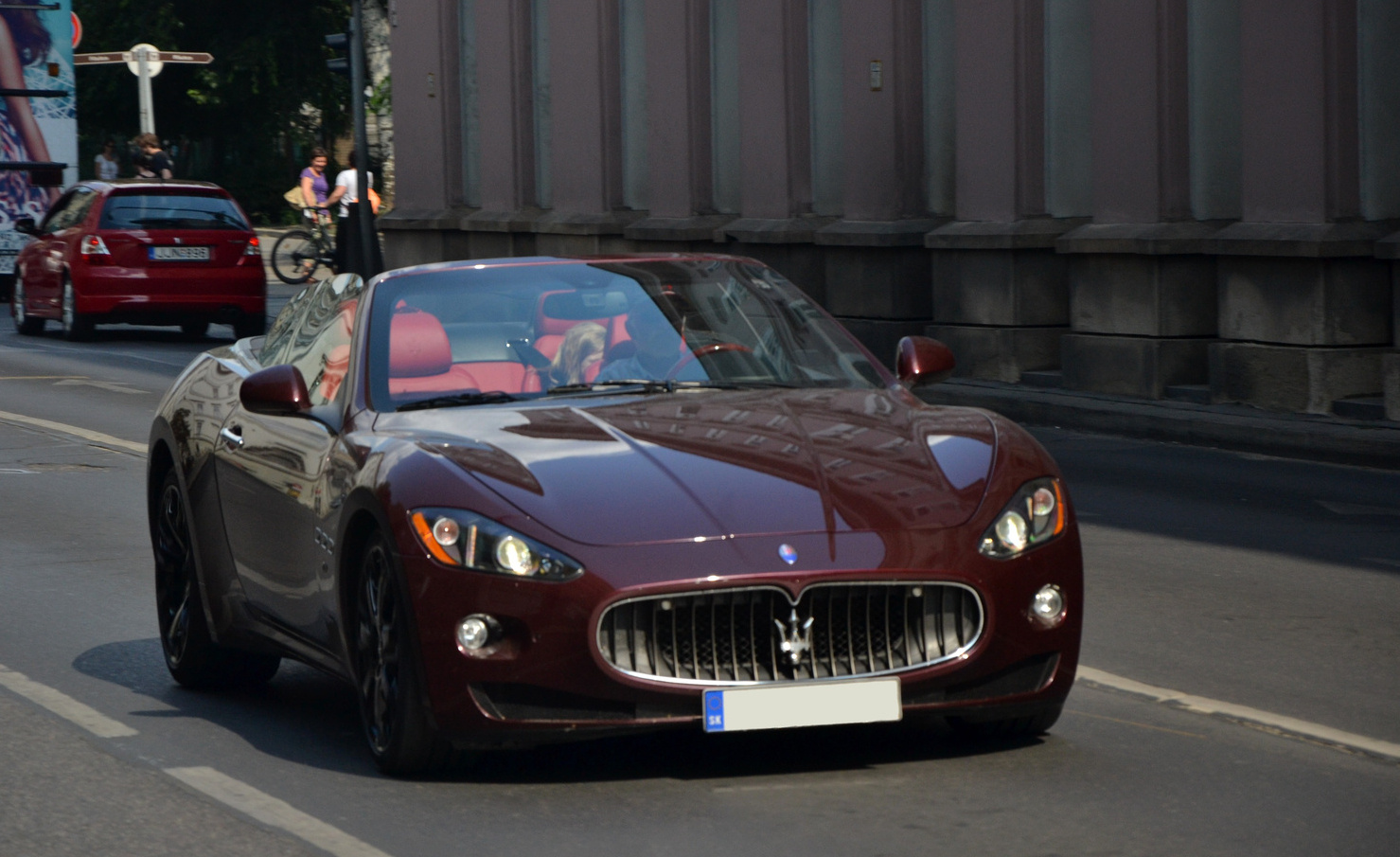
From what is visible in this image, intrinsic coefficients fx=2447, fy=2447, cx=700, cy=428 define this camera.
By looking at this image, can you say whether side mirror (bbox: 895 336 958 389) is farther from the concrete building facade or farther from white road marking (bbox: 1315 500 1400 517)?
the concrete building facade

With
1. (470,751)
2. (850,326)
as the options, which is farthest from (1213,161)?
(470,751)

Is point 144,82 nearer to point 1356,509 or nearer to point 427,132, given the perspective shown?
point 427,132

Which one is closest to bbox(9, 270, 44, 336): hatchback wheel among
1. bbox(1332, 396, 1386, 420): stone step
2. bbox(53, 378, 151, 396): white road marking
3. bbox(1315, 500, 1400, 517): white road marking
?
bbox(53, 378, 151, 396): white road marking

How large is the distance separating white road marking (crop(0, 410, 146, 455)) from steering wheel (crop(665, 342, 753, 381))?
8.88 meters

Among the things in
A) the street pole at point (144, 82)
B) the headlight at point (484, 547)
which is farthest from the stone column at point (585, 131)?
the headlight at point (484, 547)

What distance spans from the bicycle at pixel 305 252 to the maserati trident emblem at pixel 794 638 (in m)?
29.8

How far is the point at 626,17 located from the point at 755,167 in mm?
4211

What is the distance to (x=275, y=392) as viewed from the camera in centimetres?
649

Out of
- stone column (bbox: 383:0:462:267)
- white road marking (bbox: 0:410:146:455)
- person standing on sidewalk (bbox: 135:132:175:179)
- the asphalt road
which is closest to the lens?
the asphalt road

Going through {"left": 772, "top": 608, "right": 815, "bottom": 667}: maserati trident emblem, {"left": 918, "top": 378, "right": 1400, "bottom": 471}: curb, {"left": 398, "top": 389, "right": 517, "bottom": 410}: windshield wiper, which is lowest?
{"left": 772, "top": 608, "right": 815, "bottom": 667}: maserati trident emblem

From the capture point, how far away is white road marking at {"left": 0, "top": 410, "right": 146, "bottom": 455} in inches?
605

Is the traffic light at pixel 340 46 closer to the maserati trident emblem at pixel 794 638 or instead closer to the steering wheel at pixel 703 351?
the steering wheel at pixel 703 351

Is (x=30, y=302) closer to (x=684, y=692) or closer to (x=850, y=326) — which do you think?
(x=850, y=326)

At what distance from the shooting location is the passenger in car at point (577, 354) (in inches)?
259
